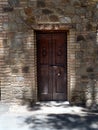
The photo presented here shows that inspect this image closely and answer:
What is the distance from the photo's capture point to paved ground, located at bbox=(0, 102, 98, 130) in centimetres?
703

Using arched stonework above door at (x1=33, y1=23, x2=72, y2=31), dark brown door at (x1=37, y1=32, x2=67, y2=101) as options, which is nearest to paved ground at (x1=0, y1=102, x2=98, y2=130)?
dark brown door at (x1=37, y1=32, x2=67, y2=101)

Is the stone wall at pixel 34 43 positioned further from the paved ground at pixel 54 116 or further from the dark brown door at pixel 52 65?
the paved ground at pixel 54 116

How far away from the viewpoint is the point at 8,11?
27.3 ft

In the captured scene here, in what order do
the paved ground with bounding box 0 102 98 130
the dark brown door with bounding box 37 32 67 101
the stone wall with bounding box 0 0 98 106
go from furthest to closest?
1. the dark brown door with bounding box 37 32 67 101
2. the stone wall with bounding box 0 0 98 106
3. the paved ground with bounding box 0 102 98 130

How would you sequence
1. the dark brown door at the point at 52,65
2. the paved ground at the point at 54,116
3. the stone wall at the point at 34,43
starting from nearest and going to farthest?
the paved ground at the point at 54,116 → the stone wall at the point at 34,43 → the dark brown door at the point at 52,65

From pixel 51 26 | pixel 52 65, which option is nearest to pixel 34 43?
pixel 51 26

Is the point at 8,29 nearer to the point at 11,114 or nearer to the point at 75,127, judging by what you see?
the point at 11,114

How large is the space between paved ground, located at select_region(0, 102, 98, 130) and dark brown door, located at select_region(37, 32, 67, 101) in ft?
1.10

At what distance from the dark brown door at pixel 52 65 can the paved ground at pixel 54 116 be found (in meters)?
0.33

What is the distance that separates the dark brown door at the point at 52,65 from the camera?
340 inches

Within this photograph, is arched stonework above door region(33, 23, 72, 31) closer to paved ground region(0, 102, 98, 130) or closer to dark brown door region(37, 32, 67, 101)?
dark brown door region(37, 32, 67, 101)

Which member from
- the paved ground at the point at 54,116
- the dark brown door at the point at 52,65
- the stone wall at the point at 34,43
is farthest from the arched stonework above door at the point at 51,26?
the paved ground at the point at 54,116

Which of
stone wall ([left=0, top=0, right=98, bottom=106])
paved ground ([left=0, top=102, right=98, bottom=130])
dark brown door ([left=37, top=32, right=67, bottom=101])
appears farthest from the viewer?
dark brown door ([left=37, top=32, right=67, bottom=101])

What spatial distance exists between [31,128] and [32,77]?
74.0 inches
